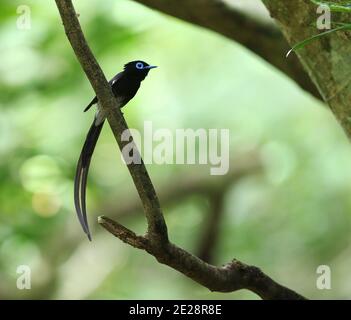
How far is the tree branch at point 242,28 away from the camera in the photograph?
11.1 feet

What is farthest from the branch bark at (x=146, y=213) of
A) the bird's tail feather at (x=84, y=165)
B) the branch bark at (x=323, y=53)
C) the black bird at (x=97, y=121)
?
the branch bark at (x=323, y=53)

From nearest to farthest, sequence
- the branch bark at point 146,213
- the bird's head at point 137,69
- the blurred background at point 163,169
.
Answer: the branch bark at point 146,213
the bird's head at point 137,69
the blurred background at point 163,169

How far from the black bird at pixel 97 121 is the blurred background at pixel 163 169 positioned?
223cm

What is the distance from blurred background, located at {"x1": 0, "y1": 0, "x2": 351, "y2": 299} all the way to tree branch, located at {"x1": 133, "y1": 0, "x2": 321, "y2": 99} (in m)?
1.14

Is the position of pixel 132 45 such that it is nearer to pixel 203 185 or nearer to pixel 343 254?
pixel 203 185

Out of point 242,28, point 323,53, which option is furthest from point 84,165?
point 242,28

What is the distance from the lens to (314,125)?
21.7 feet

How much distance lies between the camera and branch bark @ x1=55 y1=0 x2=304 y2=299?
1.96 metres

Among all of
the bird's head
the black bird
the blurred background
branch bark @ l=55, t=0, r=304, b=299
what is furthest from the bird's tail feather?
the blurred background

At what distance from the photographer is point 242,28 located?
3459mm

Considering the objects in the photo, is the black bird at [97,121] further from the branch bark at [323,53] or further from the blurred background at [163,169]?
the blurred background at [163,169]

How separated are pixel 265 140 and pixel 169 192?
1.15 meters
